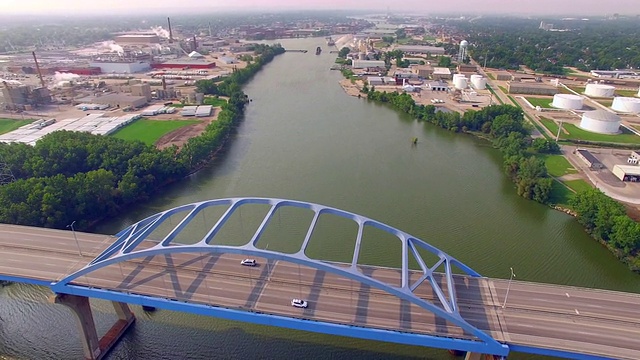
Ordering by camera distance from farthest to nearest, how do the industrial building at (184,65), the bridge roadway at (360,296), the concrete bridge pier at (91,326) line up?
the industrial building at (184,65), the concrete bridge pier at (91,326), the bridge roadway at (360,296)

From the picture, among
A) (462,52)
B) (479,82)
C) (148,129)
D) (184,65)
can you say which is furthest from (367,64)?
(148,129)

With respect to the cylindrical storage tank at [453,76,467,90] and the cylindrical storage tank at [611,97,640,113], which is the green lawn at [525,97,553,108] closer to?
the cylindrical storage tank at [611,97,640,113]

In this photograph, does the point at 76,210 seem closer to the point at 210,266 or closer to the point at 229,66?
the point at 210,266

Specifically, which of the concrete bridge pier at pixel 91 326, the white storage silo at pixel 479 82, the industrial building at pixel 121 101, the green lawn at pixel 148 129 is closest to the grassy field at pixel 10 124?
the industrial building at pixel 121 101

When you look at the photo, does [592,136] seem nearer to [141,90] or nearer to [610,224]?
[610,224]

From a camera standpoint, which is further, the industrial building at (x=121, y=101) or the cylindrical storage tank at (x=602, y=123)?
the industrial building at (x=121, y=101)

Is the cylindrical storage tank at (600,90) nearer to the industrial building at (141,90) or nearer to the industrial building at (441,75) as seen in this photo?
the industrial building at (441,75)

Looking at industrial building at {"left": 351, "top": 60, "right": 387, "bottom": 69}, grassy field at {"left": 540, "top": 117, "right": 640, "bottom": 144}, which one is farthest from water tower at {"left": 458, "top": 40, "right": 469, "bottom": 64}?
grassy field at {"left": 540, "top": 117, "right": 640, "bottom": 144}
